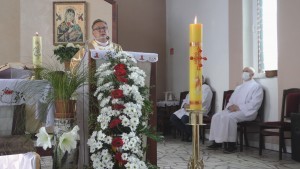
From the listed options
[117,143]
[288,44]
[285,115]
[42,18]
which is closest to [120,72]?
[117,143]

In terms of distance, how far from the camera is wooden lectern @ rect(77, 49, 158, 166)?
2688 millimetres

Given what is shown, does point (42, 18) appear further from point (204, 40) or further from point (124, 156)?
point (124, 156)

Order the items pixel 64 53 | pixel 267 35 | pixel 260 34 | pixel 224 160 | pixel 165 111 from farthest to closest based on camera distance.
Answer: pixel 165 111 < pixel 260 34 < pixel 267 35 < pixel 224 160 < pixel 64 53

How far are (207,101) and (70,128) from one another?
5.20m

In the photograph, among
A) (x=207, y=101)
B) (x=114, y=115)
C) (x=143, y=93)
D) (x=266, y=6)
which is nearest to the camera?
(x=114, y=115)

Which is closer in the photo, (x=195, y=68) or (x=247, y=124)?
(x=195, y=68)

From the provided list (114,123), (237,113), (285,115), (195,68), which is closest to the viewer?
(195,68)

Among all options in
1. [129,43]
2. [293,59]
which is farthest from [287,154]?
[129,43]

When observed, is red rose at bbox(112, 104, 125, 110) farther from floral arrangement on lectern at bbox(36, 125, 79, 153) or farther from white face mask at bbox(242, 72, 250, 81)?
white face mask at bbox(242, 72, 250, 81)

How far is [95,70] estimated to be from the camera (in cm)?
265

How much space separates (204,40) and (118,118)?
5.87 meters

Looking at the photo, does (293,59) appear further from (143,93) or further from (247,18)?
(143,93)

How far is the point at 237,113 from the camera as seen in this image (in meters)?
6.34

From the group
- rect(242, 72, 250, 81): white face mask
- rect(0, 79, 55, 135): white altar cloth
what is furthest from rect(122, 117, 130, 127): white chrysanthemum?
rect(242, 72, 250, 81): white face mask
